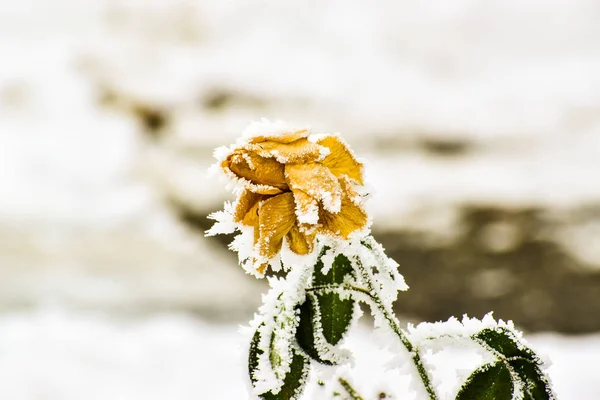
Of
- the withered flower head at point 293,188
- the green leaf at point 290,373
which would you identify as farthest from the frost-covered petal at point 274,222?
the green leaf at point 290,373

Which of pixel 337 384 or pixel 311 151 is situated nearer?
pixel 311 151

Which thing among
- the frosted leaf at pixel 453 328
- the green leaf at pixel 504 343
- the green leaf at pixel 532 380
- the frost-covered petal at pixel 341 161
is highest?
the frost-covered petal at pixel 341 161

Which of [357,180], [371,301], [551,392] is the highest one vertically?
[357,180]

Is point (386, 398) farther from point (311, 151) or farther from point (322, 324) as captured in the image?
point (311, 151)

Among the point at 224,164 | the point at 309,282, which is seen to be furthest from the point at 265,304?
the point at 224,164

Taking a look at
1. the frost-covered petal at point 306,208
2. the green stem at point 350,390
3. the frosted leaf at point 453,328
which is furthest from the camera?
the green stem at point 350,390

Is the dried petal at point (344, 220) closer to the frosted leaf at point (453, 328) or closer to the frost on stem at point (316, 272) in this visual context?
the frost on stem at point (316, 272)

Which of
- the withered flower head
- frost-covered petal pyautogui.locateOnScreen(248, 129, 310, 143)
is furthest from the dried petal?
frost-covered petal pyautogui.locateOnScreen(248, 129, 310, 143)
